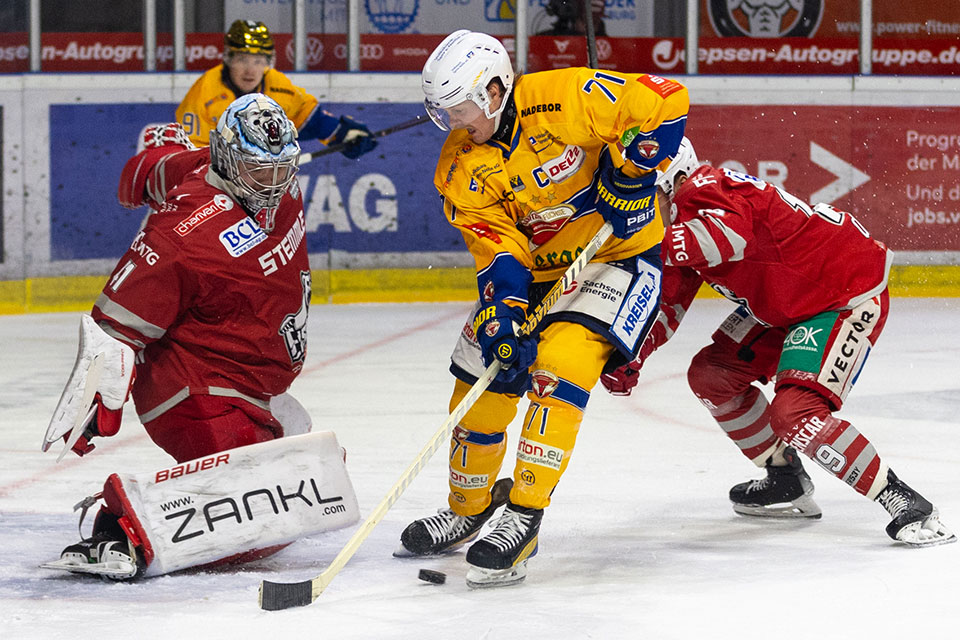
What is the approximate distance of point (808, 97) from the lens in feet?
26.1

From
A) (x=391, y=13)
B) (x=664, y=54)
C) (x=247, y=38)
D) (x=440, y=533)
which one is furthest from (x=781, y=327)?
(x=391, y=13)

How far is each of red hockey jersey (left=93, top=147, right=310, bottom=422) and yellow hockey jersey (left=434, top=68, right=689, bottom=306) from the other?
40 cm

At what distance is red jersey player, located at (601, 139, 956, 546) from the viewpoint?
318cm

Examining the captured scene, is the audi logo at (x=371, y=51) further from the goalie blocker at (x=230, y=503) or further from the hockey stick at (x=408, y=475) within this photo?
the goalie blocker at (x=230, y=503)

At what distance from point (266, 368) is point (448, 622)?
0.81 meters

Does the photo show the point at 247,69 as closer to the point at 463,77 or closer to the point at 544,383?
the point at 463,77

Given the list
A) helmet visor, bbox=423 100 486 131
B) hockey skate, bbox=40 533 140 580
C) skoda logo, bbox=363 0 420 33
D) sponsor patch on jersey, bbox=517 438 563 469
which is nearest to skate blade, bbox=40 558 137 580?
hockey skate, bbox=40 533 140 580

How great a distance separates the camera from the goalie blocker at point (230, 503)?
9.35ft

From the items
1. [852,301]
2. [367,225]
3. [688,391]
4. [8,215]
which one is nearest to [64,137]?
[8,215]

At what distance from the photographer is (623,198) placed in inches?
119

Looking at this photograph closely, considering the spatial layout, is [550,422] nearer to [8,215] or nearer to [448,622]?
[448,622]

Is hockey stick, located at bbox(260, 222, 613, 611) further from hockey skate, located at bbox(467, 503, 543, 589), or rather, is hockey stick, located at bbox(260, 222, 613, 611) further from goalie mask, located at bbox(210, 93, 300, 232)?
goalie mask, located at bbox(210, 93, 300, 232)

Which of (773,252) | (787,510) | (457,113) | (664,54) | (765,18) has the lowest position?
(787,510)

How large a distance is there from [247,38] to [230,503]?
3.95 m
